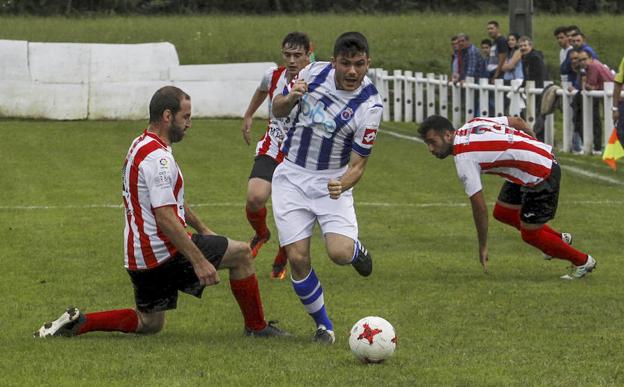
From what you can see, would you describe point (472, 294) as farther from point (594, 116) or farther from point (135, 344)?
point (594, 116)

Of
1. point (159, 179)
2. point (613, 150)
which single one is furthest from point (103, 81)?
point (159, 179)

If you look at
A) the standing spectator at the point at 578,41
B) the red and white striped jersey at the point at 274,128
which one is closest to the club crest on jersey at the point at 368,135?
the red and white striped jersey at the point at 274,128

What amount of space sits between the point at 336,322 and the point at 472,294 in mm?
1471

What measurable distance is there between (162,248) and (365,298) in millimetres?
2352

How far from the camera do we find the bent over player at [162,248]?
802 cm

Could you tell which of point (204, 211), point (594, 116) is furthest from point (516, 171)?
point (594, 116)

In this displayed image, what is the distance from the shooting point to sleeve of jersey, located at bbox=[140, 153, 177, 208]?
799 cm

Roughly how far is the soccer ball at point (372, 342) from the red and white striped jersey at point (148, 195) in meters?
1.28

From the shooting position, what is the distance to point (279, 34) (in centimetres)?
4825

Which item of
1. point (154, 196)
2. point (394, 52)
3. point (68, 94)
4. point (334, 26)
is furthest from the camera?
point (334, 26)

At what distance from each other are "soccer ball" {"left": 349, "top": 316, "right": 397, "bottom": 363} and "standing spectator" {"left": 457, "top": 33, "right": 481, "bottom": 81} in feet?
69.0

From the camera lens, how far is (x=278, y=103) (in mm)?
8539

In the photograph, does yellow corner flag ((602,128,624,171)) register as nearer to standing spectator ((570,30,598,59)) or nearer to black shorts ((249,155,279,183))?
standing spectator ((570,30,598,59))

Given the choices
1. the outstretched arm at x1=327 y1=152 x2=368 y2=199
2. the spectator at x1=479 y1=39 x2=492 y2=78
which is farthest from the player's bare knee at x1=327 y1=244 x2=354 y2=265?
the spectator at x1=479 y1=39 x2=492 y2=78
